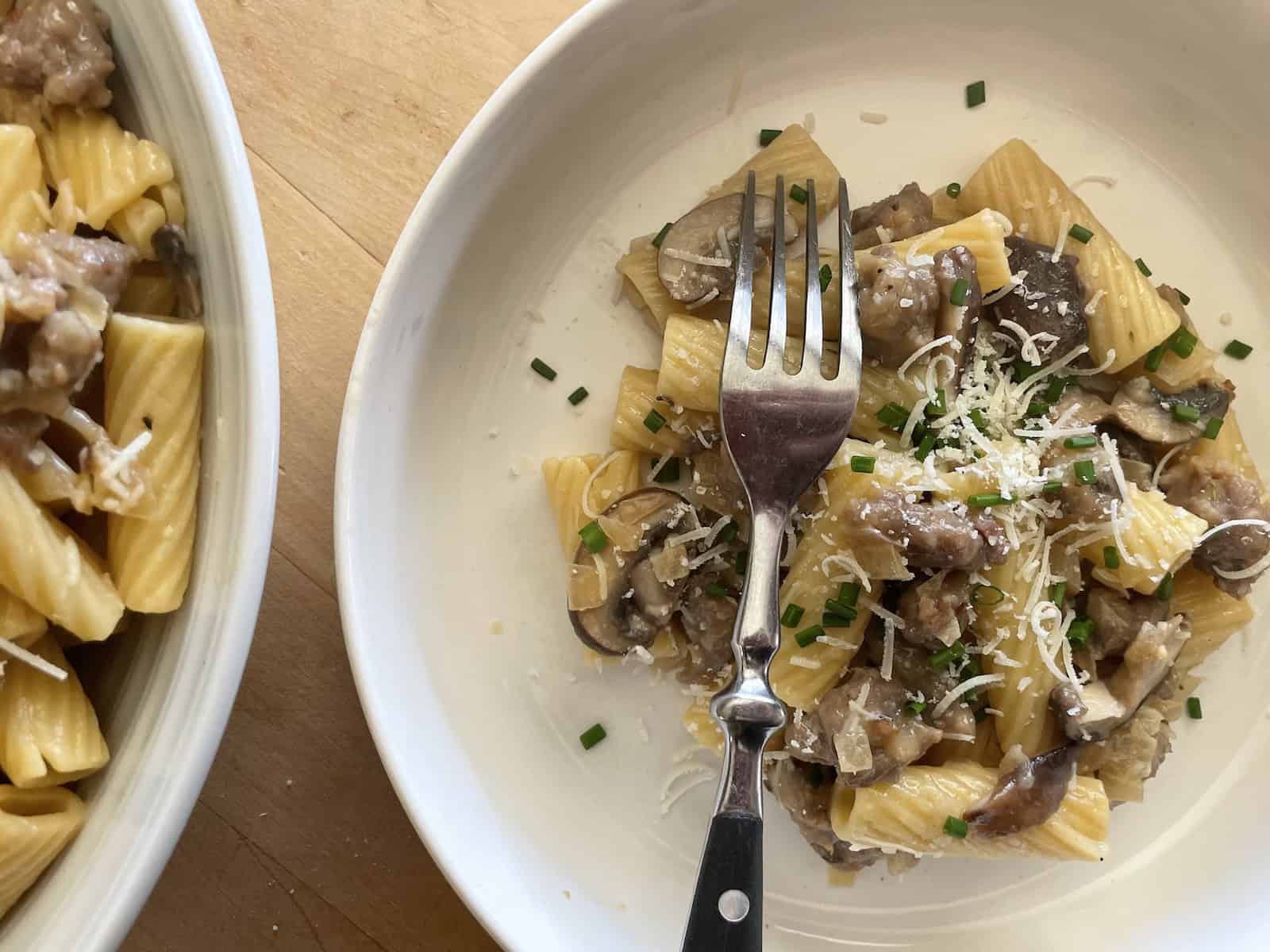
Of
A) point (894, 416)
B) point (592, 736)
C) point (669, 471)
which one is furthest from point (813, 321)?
point (592, 736)

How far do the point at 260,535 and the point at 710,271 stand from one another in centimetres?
80

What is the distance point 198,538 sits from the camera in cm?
128

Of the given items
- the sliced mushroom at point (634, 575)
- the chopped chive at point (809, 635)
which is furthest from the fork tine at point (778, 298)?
the chopped chive at point (809, 635)

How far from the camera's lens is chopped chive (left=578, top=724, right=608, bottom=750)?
5.38 feet

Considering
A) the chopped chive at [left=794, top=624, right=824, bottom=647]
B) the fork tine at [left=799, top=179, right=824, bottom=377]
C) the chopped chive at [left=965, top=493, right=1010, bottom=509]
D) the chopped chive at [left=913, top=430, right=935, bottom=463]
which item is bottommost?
the chopped chive at [left=794, top=624, right=824, bottom=647]

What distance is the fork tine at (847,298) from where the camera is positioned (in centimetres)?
151

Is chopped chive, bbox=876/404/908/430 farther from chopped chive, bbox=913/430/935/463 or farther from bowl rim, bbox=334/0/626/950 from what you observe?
bowl rim, bbox=334/0/626/950

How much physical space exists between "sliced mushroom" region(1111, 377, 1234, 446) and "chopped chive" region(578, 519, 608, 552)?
0.86 metres

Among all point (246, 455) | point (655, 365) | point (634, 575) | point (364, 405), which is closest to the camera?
point (246, 455)

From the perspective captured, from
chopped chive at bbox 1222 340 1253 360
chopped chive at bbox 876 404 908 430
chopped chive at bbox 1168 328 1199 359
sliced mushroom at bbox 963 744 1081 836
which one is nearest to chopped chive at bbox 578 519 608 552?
chopped chive at bbox 876 404 908 430

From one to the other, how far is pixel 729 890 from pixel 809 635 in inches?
15.9

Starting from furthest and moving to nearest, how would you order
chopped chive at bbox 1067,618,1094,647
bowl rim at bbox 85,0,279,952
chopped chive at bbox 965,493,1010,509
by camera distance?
1. chopped chive at bbox 1067,618,1094,647
2. chopped chive at bbox 965,493,1010,509
3. bowl rim at bbox 85,0,279,952

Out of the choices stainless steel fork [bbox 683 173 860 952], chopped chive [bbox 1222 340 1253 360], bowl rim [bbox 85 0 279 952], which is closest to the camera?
bowl rim [bbox 85 0 279 952]

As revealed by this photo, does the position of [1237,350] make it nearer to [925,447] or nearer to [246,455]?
[925,447]
